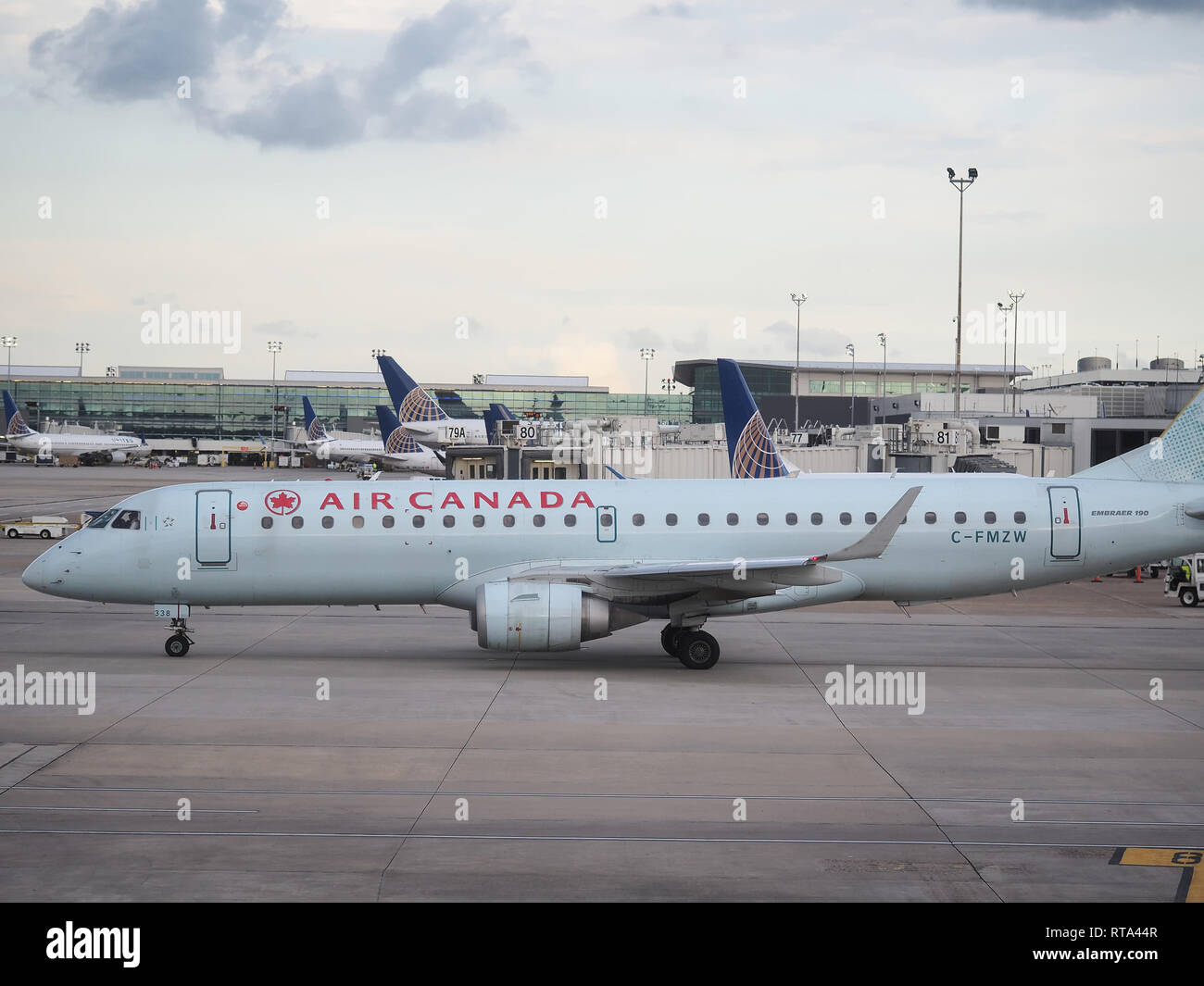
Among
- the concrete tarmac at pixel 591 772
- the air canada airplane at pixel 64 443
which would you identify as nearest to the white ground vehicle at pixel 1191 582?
the concrete tarmac at pixel 591 772

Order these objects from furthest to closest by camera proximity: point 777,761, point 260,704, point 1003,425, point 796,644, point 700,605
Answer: point 1003,425, point 796,644, point 700,605, point 260,704, point 777,761

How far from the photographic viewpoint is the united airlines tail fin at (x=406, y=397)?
7700cm

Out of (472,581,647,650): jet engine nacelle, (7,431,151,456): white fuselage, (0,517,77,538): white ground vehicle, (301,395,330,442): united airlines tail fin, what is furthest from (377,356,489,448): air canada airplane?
(7,431,151,456): white fuselage

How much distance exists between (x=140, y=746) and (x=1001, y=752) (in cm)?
1246

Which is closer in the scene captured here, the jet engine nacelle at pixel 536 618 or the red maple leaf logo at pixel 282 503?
the jet engine nacelle at pixel 536 618

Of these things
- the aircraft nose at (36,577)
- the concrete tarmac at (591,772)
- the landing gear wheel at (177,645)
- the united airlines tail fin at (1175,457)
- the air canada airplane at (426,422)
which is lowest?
the concrete tarmac at (591,772)

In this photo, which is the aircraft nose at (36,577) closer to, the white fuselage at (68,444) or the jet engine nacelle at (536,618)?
the jet engine nacelle at (536,618)

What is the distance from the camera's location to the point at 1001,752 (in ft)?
55.4

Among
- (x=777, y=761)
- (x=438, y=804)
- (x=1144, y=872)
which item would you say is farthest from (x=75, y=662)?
(x=1144, y=872)

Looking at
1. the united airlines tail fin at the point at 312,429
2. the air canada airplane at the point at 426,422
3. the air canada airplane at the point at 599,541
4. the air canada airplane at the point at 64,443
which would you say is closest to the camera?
the air canada airplane at the point at 599,541

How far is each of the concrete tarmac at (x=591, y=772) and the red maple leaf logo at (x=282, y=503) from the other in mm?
3090

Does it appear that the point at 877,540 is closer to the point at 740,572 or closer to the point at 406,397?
the point at 740,572

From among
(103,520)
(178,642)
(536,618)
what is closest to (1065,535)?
(536,618)
